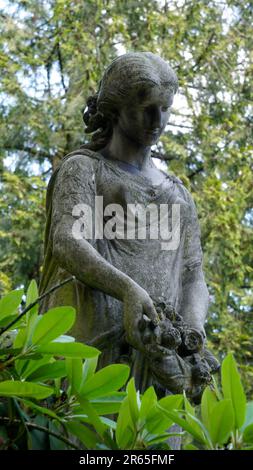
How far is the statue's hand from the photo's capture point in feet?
13.3

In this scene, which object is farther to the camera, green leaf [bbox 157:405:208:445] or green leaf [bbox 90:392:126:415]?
green leaf [bbox 90:392:126:415]

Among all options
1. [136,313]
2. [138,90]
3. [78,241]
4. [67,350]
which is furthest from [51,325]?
[138,90]

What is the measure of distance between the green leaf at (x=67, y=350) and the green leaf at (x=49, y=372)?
0.06 metres

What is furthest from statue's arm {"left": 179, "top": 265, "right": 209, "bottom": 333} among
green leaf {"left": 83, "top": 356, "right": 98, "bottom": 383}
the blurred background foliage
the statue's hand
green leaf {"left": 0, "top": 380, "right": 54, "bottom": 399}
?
the blurred background foliage

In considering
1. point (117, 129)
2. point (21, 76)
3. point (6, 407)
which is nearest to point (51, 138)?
point (21, 76)

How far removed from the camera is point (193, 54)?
15.6 metres

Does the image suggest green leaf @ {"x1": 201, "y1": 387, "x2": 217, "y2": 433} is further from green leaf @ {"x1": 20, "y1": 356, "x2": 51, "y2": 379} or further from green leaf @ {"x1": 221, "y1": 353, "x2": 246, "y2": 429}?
green leaf @ {"x1": 20, "y1": 356, "x2": 51, "y2": 379}

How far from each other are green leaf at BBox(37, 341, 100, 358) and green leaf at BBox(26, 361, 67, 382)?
6cm

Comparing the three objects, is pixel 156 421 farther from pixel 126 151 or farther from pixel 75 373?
pixel 126 151

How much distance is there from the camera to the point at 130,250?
15.2 feet

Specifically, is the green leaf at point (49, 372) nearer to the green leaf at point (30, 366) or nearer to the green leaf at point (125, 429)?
the green leaf at point (30, 366)

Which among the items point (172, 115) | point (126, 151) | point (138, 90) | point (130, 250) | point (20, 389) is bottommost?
point (20, 389)

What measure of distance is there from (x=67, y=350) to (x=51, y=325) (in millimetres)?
61

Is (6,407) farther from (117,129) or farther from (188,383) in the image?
(117,129)
